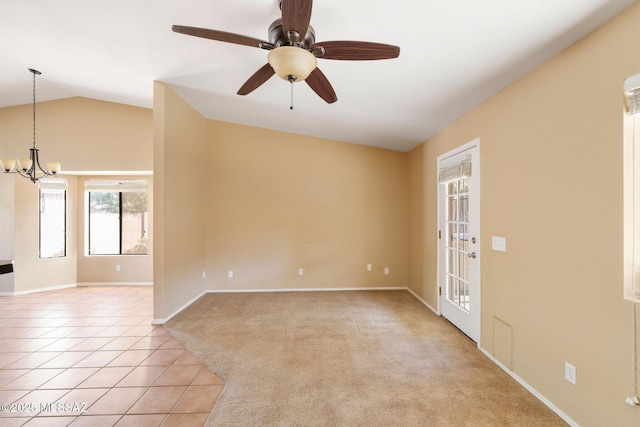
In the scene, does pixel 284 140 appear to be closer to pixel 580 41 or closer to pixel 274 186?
pixel 274 186

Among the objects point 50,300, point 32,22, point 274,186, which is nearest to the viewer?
point 32,22

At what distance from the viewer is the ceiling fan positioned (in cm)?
150

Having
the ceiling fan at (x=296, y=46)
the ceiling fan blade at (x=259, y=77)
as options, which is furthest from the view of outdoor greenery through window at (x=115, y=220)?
the ceiling fan at (x=296, y=46)

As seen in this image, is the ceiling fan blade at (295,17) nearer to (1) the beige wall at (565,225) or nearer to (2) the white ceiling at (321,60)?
(2) the white ceiling at (321,60)

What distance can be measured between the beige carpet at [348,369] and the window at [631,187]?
1090mm

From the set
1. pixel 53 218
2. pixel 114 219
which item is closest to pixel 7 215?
pixel 53 218

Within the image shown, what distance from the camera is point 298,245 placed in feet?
16.8

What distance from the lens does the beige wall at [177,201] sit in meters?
3.61

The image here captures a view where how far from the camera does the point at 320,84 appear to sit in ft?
7.14

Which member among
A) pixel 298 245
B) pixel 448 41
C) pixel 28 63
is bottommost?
pixel 298 245

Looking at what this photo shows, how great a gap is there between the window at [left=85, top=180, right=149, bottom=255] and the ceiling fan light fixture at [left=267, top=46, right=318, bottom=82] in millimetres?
5198

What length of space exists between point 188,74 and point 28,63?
2052mm

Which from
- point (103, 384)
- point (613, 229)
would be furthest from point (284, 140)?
point (613, 229)

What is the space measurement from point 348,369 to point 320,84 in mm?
2363
